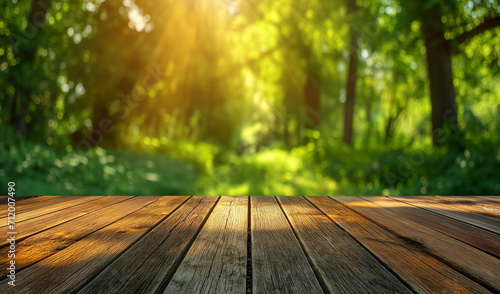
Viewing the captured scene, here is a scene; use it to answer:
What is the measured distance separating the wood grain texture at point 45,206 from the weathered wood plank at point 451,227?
2.05 meters

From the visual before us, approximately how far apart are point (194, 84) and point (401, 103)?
8.37 metres

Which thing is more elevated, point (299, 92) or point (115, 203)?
point (299, 92)

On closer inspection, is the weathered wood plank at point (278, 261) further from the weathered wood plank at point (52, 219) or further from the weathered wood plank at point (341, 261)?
the weathered wood plank at point (52, 219)

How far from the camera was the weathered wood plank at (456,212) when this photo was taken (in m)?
1.95

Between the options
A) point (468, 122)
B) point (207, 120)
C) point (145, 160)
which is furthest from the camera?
point (207, 120)

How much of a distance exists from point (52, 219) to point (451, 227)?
6.65 feet

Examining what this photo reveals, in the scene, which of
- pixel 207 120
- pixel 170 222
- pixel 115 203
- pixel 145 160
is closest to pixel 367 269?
pixel 170 222

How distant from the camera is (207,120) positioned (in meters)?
12.3

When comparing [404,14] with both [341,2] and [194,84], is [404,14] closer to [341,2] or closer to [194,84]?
[341,2]

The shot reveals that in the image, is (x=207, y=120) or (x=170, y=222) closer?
(x=170, y=222)

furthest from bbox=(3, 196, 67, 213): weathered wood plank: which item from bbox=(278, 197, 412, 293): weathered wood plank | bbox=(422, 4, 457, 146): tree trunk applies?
bbox=(422, 4, 457, 146): tree trunk

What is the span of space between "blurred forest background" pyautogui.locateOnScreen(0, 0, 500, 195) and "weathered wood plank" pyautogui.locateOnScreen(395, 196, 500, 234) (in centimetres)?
253

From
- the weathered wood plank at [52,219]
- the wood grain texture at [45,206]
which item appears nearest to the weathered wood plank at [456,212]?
the weathered wood plank at [52,219]

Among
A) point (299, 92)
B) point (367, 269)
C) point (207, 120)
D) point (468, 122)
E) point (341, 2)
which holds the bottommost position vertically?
point (367, 269)
